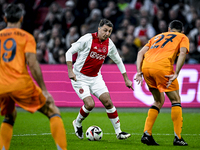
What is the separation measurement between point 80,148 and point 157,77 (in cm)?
185

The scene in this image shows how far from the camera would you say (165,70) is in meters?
5.93

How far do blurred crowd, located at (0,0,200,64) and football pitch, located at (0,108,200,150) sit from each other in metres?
2.47

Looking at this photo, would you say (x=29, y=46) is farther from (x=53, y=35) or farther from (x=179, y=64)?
(x=53, y=35)

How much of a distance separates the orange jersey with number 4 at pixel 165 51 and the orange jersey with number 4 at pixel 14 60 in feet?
8.35

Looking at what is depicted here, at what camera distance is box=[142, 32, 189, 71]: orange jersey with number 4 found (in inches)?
235

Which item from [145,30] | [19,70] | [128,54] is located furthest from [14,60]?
[145,30]

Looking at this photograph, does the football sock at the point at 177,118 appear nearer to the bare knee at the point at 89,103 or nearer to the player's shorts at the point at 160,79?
the player's shorts at the point at 160,79

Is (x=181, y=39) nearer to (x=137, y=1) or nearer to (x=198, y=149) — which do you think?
(x=198, y=149)

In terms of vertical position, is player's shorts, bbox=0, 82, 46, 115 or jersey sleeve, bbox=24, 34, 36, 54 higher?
jersey sleeve, bbox=24, 34, 36, 54

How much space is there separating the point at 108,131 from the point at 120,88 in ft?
12.4

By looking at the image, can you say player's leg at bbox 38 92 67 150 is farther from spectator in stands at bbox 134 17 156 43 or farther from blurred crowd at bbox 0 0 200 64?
spectator in stands at bbox 134 17 156 43

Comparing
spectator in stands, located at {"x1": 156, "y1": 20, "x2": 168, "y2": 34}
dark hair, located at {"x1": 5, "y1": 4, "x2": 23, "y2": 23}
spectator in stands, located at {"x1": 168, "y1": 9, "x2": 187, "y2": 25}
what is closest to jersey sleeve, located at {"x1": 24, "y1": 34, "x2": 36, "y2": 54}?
dark hair, located at {"x1": 5, "y1": 4, "x2": 23, "y2": 23}

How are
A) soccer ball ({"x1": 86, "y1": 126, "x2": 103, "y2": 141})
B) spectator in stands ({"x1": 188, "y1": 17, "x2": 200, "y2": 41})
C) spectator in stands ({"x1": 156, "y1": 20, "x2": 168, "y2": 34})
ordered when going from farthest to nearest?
spectator in stands ({"x1": 156, "y1": 20, "x2": 168, "y2": 34}), spectator in stands ({"x1": 188, "y1": 17, "x2": 200, "y2": 41}), soccer ball ({"x1": 86, "y1": 126, "x2": 103, "y2": 141})

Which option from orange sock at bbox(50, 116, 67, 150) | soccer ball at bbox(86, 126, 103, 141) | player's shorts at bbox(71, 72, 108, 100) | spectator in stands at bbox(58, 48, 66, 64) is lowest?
spectator in stands at bbox(58, 48, 66, 64)
